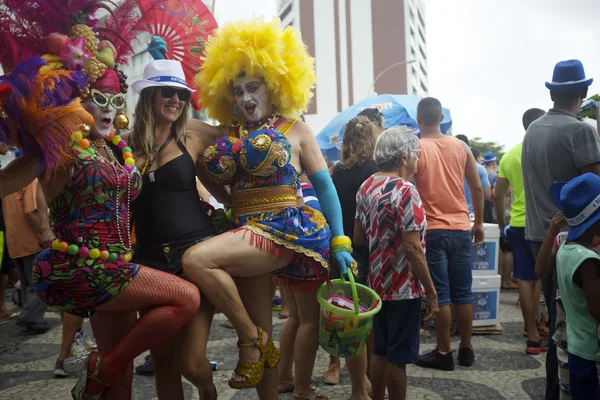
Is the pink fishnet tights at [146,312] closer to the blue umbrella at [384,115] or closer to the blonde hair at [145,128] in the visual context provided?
the blonde hair at [145,128]

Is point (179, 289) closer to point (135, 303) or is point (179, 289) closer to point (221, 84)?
point (135, 303)

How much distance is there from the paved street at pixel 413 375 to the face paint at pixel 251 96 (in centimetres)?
215

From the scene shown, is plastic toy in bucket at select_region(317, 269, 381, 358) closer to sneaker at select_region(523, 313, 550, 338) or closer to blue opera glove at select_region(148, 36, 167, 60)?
blue opera glove at select_region(148, 36, 167, 60)

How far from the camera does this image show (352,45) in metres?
73.6

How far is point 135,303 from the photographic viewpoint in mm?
2338

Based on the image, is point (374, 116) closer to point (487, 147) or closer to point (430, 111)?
point (430, 111)

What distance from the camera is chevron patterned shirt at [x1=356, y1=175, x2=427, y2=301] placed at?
312cm

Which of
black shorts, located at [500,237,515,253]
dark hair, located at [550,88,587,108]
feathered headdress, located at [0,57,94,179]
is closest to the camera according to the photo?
feathered headdress, located at [0,57,94,179]

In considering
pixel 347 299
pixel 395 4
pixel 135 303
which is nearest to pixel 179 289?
pixel 135 303

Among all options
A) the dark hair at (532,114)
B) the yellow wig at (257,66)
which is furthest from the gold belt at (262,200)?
the dark hair at (532,114)

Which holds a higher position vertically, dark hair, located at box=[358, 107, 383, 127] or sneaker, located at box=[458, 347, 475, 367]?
dark hair, located at box=[358, 107, 383, 127]

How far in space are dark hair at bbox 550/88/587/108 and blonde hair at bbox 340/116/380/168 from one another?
4.40ft

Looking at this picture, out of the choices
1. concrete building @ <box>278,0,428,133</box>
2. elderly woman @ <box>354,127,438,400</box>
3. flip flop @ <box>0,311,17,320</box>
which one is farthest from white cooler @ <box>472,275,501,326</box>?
concrete building @ <box>278,0,428,133</box>

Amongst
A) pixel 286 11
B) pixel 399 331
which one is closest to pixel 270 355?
pixel 399 331
